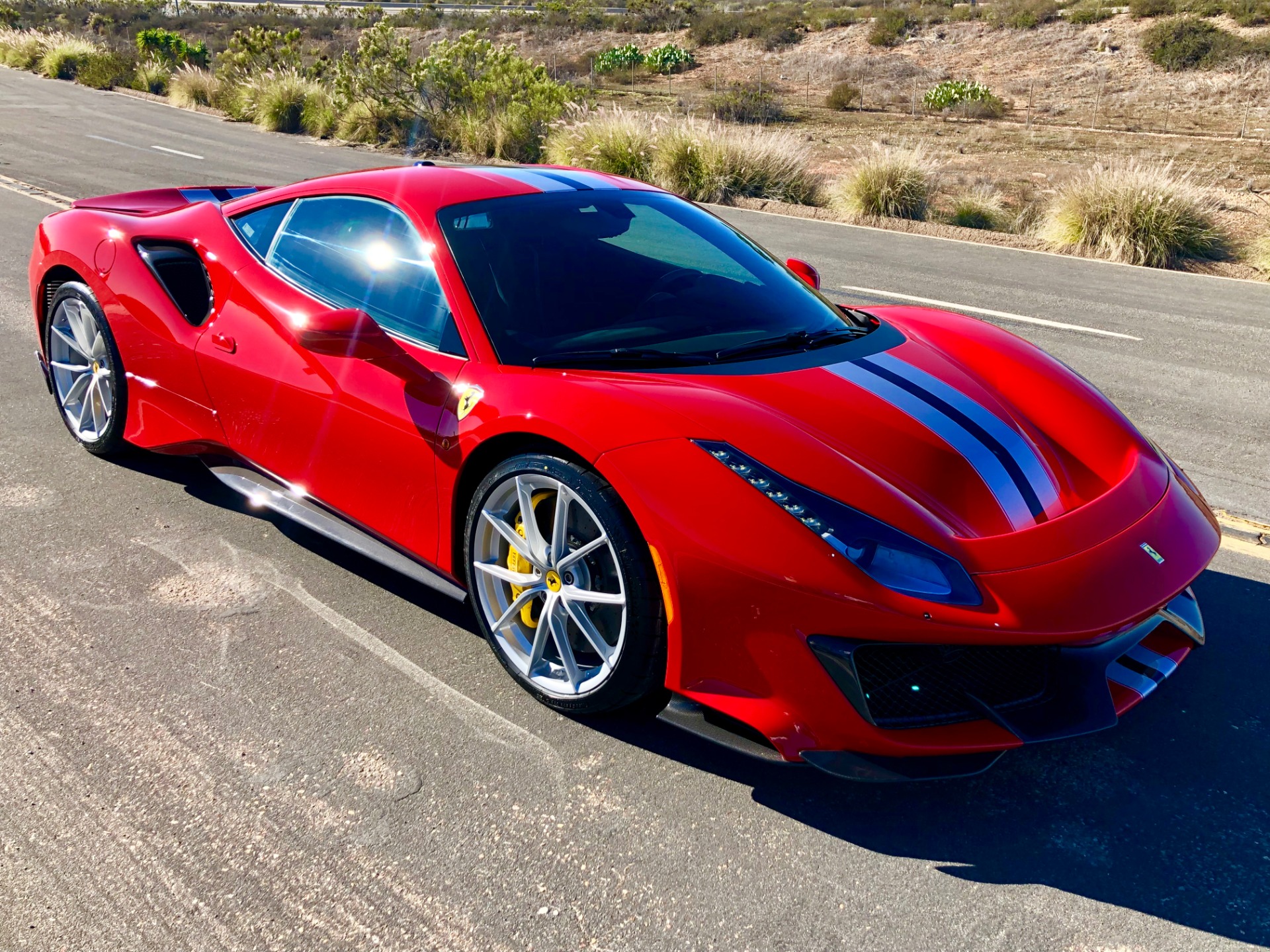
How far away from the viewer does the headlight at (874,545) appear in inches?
98.0

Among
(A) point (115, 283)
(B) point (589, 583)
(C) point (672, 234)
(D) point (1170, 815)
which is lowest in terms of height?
(D) point (1170, 815)

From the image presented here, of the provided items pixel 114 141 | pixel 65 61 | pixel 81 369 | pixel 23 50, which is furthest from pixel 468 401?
pixel 23 50

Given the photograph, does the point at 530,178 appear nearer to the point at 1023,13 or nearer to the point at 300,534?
the point at 300,534

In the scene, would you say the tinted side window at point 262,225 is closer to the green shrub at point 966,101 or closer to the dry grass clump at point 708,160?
the dry grass clump at point 708,160

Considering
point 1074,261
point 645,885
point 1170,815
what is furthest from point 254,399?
point 1074,261

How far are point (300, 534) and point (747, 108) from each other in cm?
2399

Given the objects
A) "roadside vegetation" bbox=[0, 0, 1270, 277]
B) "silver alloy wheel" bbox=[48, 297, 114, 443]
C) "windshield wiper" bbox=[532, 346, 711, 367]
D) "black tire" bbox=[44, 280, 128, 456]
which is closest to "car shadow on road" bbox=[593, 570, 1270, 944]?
"windshield wiper" bbox=[532, 346, 711, 367]

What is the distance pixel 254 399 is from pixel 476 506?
1.20m

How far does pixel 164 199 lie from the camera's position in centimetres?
509

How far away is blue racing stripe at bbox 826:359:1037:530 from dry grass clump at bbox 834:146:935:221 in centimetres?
1087

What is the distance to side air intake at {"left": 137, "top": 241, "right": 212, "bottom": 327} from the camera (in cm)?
414

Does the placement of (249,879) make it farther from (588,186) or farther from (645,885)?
(588,186)

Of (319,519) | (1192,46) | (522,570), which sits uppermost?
(1192,46)

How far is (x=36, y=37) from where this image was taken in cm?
3922
